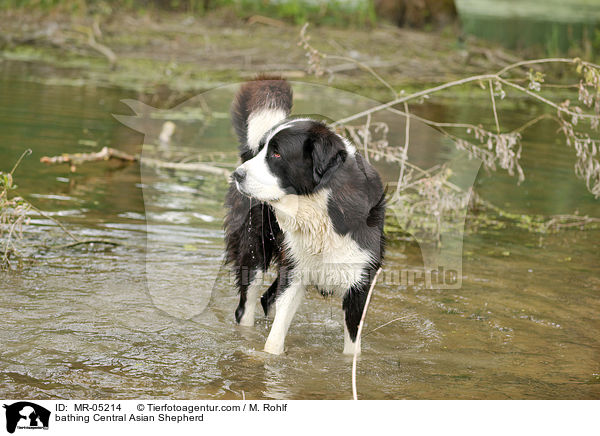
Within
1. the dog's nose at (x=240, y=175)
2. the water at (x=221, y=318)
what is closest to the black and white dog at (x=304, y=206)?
the dog's nose at (x=240, y=175)

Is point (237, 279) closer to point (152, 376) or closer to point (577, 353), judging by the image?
point (152, 376)

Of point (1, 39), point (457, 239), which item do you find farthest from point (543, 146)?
point (1, 39)

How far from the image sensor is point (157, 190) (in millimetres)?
8156

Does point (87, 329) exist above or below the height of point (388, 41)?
below

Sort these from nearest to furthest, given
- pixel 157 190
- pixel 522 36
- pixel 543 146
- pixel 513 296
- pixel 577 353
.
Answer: pixel 577 353
pixel 513 296
pixel 157 190
pixel 543 146
pixel 522 36

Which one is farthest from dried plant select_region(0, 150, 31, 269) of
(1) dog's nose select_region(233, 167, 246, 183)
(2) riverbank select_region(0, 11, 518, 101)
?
(2) riverbank select_region(0, 11, 518, 101)

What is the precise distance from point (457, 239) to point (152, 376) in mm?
4002

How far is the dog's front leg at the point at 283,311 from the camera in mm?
4496

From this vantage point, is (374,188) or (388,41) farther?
(388,41)

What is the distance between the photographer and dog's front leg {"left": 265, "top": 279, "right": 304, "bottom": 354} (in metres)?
4.50
